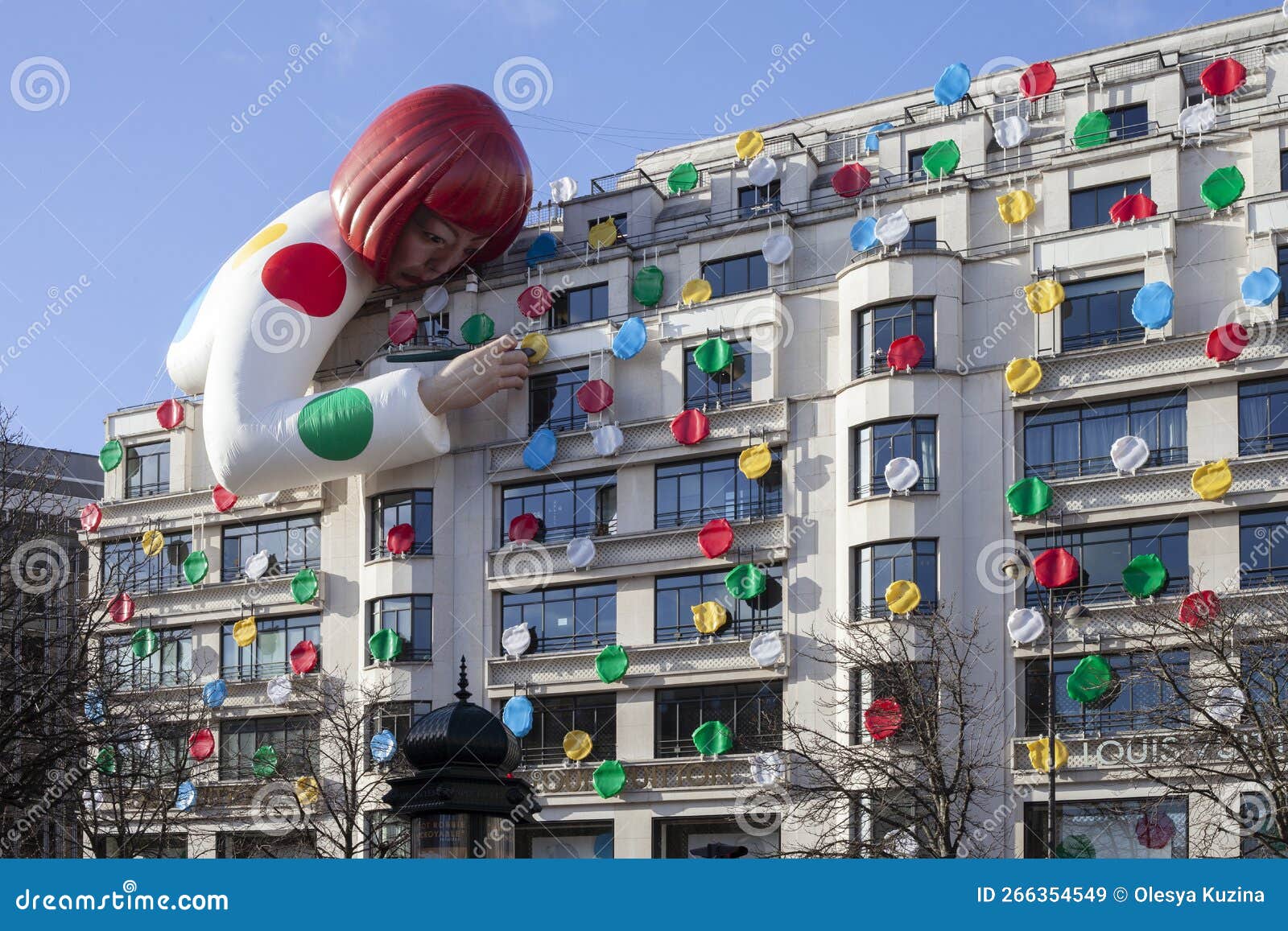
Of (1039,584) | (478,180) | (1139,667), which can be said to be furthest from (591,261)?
(1139,667)

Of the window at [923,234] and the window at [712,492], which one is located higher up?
the window at [923,234]

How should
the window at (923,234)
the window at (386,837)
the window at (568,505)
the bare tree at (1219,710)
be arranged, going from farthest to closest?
the window at (568,505), the window at (923,234), the window at (386,837), the bare tree at (1219,710)

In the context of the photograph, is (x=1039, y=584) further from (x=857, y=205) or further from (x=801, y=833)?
(x=857, y=205)

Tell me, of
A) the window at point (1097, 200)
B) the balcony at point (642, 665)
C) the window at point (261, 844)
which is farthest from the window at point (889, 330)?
the window at point (261, 844)

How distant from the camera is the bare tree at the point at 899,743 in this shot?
40.2m

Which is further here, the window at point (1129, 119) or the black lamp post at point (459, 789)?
the window at point (1129, 119)

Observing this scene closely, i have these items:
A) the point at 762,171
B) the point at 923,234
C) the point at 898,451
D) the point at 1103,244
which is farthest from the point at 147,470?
the point at 1103,244

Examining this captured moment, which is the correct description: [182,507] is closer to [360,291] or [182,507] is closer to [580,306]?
[360,291]

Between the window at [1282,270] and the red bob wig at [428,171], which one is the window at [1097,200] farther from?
the red bob wig at [428,171]

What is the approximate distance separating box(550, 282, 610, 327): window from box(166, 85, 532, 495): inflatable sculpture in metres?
2.61

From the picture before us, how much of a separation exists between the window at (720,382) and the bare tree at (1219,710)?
12716 millimetres

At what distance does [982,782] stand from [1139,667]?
501 centimetres

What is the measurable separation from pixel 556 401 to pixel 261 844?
15.7 m

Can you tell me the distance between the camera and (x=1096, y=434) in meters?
45.6
